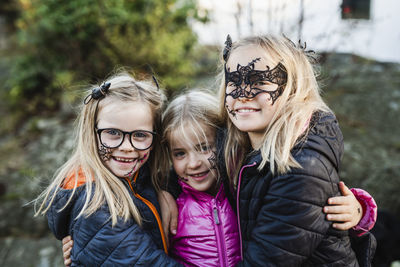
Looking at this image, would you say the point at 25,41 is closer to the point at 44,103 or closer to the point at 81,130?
the point at 44,103

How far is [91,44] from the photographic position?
528cm

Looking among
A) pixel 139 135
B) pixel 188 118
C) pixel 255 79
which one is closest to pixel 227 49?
pixel 255 79

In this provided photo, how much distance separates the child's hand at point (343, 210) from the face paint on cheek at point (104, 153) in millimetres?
1335

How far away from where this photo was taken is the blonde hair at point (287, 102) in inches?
63.1

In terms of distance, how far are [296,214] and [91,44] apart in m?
4.90

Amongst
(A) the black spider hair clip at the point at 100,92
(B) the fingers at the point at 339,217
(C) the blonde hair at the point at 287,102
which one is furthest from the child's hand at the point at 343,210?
(A) the black spider hair clip at the point at 100,92

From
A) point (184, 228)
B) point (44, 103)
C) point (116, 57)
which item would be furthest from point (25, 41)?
point (184, 228)

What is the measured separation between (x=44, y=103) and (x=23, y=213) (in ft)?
9.13

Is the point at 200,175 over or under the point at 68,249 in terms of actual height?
A: over

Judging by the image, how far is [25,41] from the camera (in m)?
5.49

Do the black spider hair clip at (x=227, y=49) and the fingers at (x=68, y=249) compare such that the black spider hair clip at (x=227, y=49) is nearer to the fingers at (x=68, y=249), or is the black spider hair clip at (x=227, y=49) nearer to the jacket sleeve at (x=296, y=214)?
the jacket sleeve at (x=296, y=214)

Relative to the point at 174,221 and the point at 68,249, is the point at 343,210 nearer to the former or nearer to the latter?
the point at 174,221

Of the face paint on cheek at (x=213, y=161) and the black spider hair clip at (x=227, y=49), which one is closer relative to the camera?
the black spider hair clip at (x=227, y=49)

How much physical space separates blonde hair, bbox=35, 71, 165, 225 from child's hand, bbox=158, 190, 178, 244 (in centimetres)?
28
